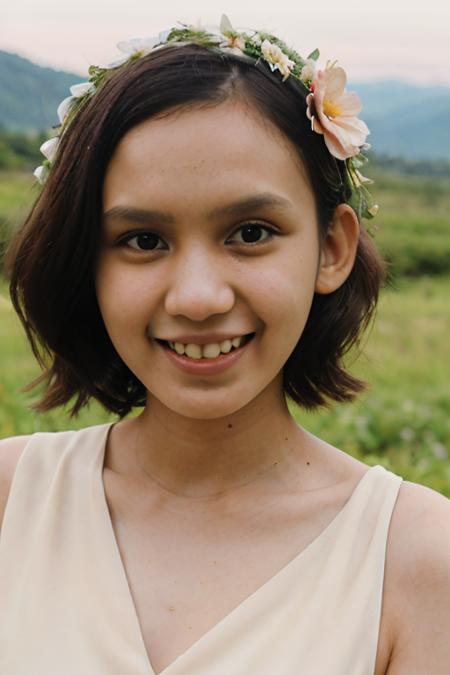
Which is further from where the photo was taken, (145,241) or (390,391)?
(390,391)

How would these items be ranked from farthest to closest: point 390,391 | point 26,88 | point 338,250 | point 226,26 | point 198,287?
point 390,391 < point 26,88 < point 338,250 < point 226,26 < point 198,287

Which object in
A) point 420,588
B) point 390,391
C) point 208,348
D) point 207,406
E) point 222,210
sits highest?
point 222,210

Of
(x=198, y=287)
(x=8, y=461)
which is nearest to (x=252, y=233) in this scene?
(x=198, y=287)

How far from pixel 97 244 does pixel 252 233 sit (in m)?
0.30

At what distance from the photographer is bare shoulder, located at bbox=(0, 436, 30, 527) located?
2229 millimetres

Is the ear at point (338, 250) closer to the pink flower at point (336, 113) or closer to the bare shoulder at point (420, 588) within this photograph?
the pink flower at point (336, 113)

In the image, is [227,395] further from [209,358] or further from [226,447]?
[226,447]

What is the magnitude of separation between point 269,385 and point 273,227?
35 cm

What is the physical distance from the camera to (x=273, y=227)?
187 centimetres

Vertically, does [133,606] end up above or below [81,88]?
below

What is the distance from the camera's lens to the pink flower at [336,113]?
197 centimetres

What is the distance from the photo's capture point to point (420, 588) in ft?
6.01

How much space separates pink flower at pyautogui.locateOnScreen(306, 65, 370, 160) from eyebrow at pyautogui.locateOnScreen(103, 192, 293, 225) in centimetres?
19

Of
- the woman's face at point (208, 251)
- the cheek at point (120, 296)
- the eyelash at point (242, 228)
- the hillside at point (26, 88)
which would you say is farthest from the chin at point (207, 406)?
the hillside at point (26, 88)
